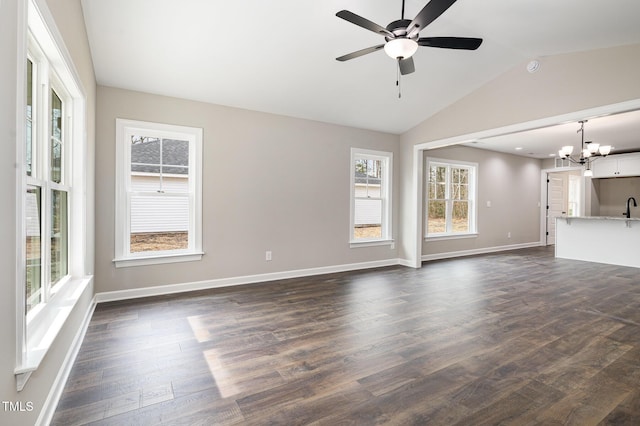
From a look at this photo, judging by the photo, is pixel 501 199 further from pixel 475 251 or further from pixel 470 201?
pixel 475 251

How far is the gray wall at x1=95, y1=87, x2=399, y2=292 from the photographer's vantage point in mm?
3959

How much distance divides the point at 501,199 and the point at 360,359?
25.0ft

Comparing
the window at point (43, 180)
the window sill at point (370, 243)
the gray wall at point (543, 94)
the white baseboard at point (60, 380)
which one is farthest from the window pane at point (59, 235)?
the gray wall at point (543, 94)

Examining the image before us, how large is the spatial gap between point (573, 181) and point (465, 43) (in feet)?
34.4

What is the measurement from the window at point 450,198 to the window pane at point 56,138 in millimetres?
6345

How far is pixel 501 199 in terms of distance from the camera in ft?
28.0

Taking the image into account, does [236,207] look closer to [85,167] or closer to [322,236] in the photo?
[322,236]

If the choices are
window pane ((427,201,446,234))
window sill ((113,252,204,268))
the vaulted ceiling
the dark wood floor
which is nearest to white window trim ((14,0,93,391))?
the dark wood floor

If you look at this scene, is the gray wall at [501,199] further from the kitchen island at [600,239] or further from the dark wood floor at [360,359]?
the dark wood floor at [360,359]

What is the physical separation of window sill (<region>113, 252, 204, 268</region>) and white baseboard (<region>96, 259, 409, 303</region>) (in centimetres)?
32

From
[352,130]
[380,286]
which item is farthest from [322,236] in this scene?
[352,130]

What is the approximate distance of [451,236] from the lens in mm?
7422

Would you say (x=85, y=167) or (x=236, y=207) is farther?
(x=236, y=207)

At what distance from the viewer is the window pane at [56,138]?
7.98 ft
